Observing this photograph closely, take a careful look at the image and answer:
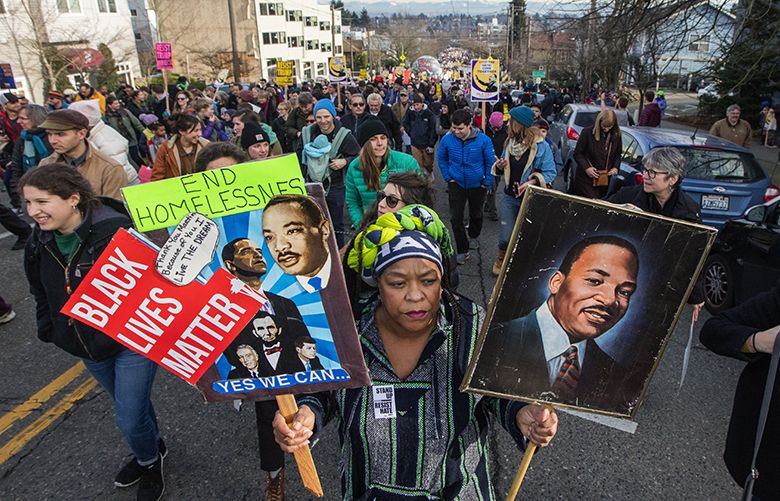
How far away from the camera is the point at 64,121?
3.85 meters

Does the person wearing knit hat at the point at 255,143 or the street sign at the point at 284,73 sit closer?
the person wearing knit hat at the point at 255,143

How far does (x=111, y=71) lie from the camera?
1140 inches

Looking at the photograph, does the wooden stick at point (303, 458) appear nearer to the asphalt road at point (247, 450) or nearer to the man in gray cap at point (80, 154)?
the asphalt road at point (247, 450)

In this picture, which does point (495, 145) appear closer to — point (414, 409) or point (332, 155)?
point (332, 155)

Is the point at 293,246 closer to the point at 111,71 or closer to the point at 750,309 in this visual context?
the point at 750,309

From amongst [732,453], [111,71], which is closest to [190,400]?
[732,453]

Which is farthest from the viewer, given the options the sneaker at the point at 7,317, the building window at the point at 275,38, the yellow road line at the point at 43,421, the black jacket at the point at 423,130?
the building window at the point at 275,38

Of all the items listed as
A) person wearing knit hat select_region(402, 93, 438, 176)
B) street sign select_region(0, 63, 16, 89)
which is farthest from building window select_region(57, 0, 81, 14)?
person wearing knit hat select_region(402, 93, 438, 176)

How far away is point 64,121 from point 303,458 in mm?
3485

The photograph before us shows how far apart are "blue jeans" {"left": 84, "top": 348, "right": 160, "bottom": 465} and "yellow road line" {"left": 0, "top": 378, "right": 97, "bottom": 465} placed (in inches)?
44.7

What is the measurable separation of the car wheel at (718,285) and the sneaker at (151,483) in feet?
17.0

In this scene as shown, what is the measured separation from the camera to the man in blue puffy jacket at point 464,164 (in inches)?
237

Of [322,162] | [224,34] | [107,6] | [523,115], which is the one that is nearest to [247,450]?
[322,162]

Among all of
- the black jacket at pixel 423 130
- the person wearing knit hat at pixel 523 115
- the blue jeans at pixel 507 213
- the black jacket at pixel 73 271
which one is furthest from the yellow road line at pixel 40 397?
the black jacket at pixel 423 130
